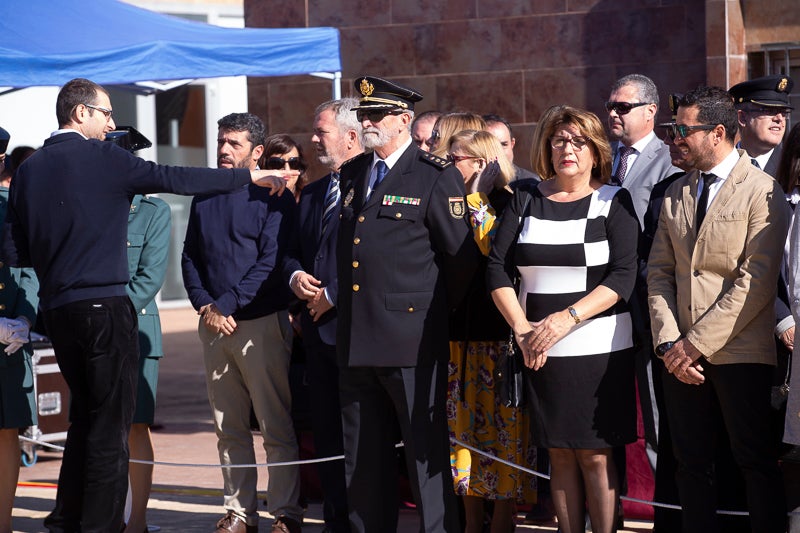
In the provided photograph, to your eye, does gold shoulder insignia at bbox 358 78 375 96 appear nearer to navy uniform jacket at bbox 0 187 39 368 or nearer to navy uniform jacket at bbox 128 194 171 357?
navy uniform jacket at bbox 128 194 171 357

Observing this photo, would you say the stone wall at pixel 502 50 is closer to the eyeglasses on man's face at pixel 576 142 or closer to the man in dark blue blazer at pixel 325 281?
the man in dark blue blazer at pixel 325 281

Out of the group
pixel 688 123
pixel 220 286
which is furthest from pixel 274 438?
pixel 688 123

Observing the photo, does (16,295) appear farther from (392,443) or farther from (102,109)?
(392,443)

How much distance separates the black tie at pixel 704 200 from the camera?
483 cm

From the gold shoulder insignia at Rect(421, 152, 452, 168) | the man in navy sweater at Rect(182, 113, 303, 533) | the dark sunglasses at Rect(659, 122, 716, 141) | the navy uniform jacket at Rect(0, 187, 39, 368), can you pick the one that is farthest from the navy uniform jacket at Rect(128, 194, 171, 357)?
the dark sunglasses at Rect(659, 122, 716, 141)

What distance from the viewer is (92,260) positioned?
5402 mm

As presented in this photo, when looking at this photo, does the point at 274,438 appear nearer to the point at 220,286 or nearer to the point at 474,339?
the point at 220,286

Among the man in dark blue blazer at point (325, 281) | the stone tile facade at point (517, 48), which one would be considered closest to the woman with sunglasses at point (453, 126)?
the man in dark blue blazer at point (325, 281)

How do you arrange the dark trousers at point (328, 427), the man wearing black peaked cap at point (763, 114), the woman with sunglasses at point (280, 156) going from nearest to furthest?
the man wearing black peaked cap at point (763, 114) → the dark trousers at point (328, 427) → the woman with sunglasses at point (280, 156)

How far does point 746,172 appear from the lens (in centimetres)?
481

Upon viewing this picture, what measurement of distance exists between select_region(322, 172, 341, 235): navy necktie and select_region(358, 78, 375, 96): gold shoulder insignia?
81cm

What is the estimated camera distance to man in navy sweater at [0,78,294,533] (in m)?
5.39

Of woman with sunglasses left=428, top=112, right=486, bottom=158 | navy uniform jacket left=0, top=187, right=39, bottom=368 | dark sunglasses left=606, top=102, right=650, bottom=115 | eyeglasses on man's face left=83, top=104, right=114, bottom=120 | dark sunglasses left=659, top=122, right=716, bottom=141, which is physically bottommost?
navy uniform jacket left=0, top=187, right=39, bottom=368

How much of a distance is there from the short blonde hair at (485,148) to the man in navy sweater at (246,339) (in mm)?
1094
